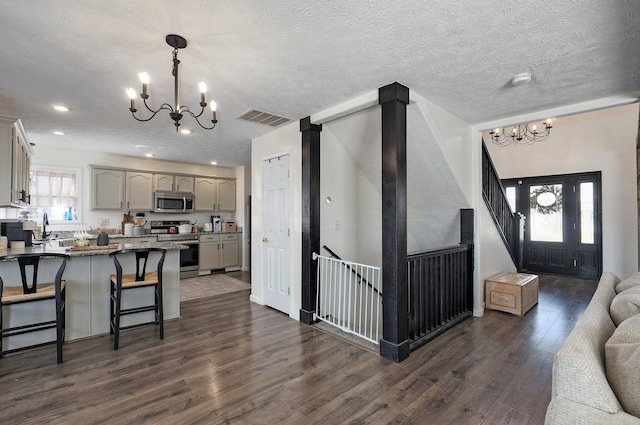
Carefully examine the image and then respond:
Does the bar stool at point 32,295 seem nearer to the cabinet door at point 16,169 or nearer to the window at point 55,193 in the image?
the cabinet door at point 16,169

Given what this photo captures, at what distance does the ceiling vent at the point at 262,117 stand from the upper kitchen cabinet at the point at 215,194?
12.1ft

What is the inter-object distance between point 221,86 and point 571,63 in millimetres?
2894

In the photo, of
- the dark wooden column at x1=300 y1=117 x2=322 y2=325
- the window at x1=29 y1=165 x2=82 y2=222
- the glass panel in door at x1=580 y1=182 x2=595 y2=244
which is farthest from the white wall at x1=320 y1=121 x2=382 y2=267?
the window at x1=29 y1=165 x2=82 y2=222

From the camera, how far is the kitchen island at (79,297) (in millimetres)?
2957

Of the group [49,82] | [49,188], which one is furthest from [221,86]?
[49,188]

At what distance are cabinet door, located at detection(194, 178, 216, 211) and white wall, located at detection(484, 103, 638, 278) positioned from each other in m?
7.41

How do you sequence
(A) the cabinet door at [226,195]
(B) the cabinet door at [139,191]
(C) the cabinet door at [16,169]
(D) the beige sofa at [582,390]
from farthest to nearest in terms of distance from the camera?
1. (A) the cabinet door at [226,195]
2. (B) the cabinet door at [139,191]
3. (C) the cabinet door at [16,169]
4. (D) the beige sofa at [582,390]

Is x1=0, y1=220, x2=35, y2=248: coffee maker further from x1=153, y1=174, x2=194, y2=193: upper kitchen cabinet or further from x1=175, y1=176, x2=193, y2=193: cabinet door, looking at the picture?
x1=175, y1=176, x2=193, y2=193: cabinet door

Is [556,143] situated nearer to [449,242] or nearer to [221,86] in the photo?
[449,242]

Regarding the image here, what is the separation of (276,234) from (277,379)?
211cm


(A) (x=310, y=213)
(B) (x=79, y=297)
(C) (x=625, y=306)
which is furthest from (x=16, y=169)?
(C) (x=625, y=306)

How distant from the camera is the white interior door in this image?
4.08 m

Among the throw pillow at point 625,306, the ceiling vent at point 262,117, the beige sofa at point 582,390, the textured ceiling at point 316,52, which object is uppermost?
the ceiling vent at point 262,117

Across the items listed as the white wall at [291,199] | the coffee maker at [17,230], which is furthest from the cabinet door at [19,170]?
the white wall at [291,199]
